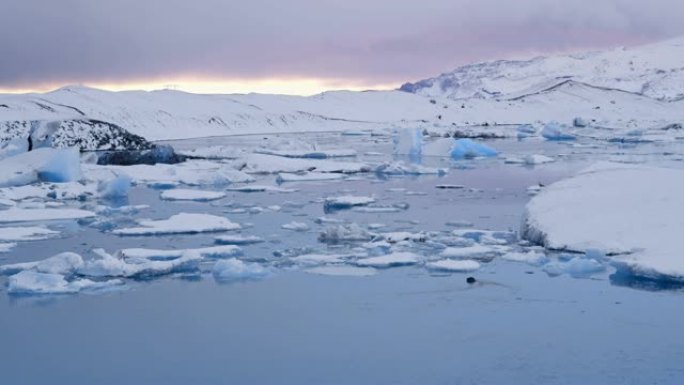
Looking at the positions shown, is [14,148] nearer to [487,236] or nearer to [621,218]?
[487,236]

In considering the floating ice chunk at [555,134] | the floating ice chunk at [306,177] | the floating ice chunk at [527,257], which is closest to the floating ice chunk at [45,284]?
the floating ice chunk at [527,257]

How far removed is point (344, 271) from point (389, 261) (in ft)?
1.25

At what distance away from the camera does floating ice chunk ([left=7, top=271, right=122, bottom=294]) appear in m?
5.34

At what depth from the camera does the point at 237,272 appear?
5.75 meters

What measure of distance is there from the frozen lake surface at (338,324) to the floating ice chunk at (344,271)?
0.01m

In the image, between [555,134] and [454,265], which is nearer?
[454,265]

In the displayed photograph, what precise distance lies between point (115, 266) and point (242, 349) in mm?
1874

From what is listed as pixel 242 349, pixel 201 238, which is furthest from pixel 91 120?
pixel 242 349

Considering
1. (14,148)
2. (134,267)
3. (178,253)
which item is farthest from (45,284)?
(14,148)

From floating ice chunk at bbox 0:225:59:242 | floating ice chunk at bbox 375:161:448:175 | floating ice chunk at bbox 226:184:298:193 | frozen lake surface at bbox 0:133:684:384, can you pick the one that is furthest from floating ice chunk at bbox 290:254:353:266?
floating ice chunk at bbox 375:161:448:175

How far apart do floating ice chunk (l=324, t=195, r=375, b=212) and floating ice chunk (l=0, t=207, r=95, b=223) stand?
2.42 meters

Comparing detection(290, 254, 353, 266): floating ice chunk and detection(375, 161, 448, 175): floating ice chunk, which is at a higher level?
detection(290, 254, 353, 266): floating ice chunk

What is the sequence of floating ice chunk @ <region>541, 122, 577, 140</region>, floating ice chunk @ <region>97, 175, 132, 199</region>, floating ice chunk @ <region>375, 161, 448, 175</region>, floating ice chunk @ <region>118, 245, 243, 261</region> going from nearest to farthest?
floating ice chunk @ <region>118, 245, 243, 261</region>
floating ice chunk @ <region>97, 175, 132, 199</region>
floating ice chunk @ <region>375, 161, 448, 175</region>
floating ice chunk @ <region>541, 122, 577, 140</region>

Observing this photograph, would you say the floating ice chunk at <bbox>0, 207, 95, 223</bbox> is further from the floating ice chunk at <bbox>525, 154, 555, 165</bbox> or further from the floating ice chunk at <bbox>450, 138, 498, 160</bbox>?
the floating ice chunk at <bbox>450, 138, 498, 160</bbox>
